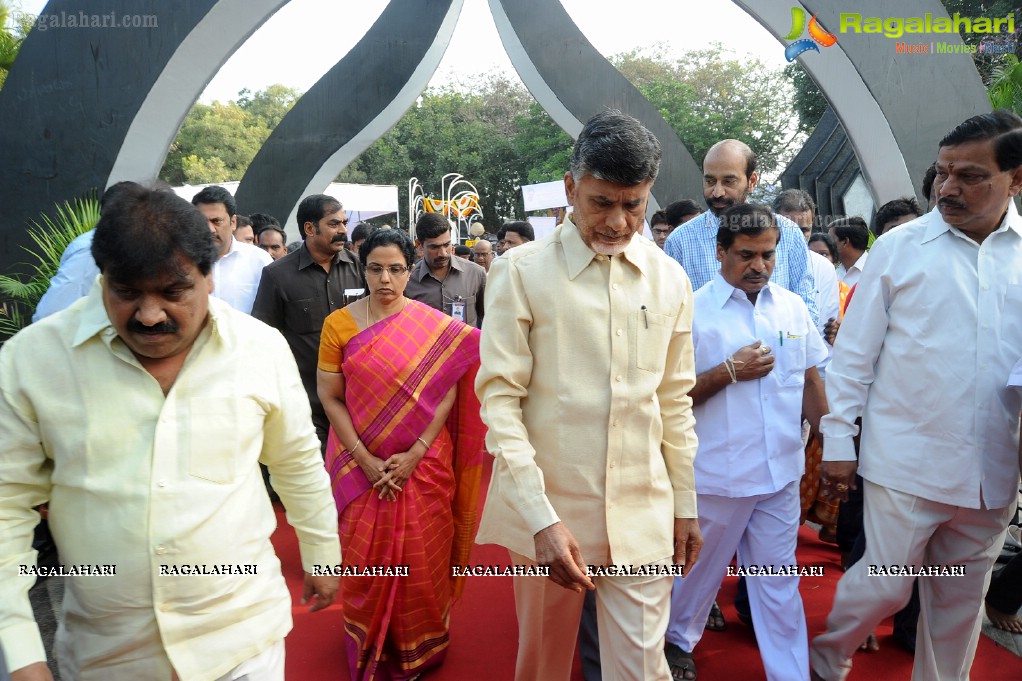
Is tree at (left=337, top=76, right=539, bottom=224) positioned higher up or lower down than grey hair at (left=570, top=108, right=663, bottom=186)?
higher up

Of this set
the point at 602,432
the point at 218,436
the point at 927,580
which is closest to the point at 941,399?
the point at 927,580

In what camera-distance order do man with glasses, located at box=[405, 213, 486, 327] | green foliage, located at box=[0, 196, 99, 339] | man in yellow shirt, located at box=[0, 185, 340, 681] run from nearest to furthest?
man in yellow shirt, located at box=[0, 185, 340, 681] → man with glasses, located at box=[405, 213, 486, 327] → green foliage, located at box=[0, 196, 99, 339]

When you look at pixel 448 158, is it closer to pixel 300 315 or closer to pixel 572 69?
pixel 572 69

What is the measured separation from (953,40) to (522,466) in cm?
719

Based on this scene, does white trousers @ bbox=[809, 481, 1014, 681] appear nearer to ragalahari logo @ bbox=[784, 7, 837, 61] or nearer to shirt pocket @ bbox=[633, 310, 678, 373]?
shirt pocket @ bbox=[633, 310, 678, 373]

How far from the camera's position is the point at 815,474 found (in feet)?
12.6

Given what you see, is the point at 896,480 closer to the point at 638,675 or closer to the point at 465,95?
the point at 638,675

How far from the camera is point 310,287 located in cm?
462

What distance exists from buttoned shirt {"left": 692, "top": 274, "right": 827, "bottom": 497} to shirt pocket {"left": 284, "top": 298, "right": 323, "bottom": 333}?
8.59 feet

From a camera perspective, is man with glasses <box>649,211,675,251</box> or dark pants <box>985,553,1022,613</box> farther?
man with glasses <box>649,211,675,251</box>

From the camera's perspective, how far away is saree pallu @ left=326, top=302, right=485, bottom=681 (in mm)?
2992

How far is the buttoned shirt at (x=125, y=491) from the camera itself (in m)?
1.49

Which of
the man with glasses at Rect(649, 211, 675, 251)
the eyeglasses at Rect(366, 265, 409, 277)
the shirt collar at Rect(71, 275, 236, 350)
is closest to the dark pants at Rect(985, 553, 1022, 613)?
the eyeglasses at Rect(366, 265, 409, 277)

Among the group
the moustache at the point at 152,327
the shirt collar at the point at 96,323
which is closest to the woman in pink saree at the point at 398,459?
the shirt collar at the point at 96,323
